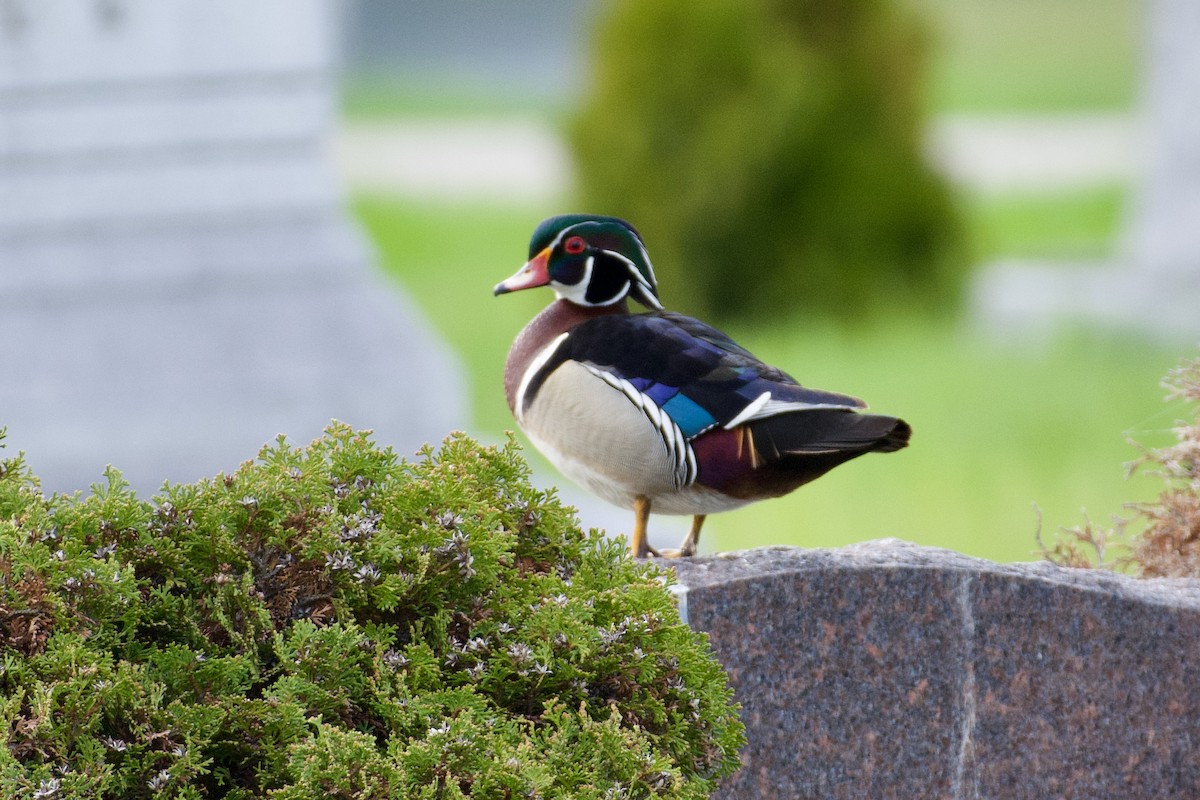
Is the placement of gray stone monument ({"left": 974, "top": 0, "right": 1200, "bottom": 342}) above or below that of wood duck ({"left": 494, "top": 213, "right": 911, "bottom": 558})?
above

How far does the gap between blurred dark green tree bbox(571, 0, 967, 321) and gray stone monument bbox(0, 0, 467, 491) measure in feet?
12.6

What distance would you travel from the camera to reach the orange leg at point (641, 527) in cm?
285

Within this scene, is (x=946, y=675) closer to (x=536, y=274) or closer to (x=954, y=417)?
(x=536, y=274)

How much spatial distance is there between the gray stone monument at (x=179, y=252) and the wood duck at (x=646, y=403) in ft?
8.54

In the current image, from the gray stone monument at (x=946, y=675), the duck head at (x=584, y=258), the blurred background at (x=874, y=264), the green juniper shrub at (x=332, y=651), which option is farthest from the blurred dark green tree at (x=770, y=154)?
the green juniper shrub at (x=332, y=651)

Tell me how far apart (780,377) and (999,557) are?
3.82 meters

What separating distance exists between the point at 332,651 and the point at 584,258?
110 cm

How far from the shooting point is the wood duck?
2.72 meters

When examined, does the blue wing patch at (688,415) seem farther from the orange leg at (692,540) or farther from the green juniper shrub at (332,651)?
the green juniper shrub at (332,651)

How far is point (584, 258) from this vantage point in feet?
9.57

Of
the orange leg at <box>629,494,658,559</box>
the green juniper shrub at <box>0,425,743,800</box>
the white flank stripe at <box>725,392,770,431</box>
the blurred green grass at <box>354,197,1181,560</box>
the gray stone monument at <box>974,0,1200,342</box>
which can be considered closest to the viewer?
the green juniper shrub at <box>0,425,743,800</box>

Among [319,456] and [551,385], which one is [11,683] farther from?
[551,385]

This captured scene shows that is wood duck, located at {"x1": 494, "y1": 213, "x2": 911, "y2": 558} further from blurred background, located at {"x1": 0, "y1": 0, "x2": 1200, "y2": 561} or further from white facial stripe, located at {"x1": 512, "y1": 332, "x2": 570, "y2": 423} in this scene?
blurred background, located at {"x1": 0, "y1": 0, "x2": 1200, "y2": 561}

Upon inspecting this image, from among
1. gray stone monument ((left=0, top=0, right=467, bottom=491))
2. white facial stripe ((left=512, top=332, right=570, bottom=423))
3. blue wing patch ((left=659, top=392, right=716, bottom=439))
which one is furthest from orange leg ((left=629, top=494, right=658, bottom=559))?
gray stone monument ((left=0, top=0, right=467, bottom=491))
